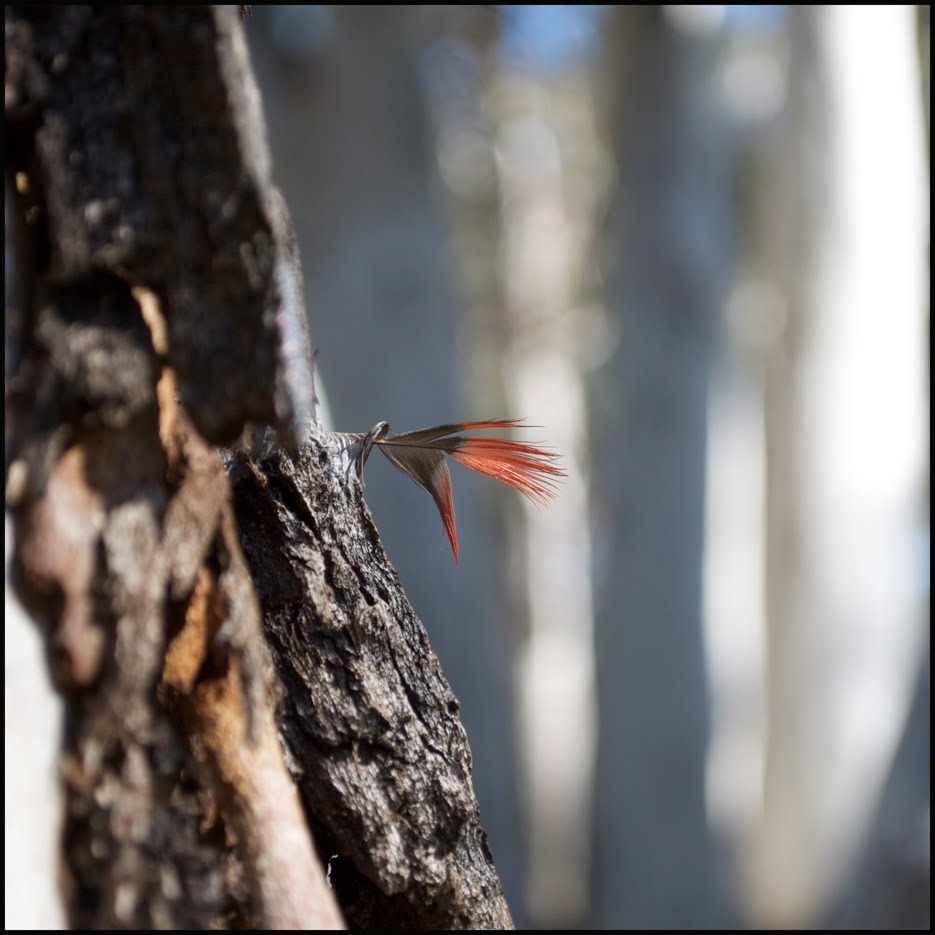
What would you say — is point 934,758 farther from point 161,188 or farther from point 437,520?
point 161,188

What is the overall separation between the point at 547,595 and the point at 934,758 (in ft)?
10.3

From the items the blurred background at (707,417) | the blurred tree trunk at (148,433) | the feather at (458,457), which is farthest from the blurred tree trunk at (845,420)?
the blurred tree trunk at (148,433)

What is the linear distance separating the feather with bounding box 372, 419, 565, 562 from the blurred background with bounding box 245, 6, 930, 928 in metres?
1.54

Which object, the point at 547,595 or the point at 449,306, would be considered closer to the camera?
the point at 449,306

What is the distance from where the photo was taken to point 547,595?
5395 mm

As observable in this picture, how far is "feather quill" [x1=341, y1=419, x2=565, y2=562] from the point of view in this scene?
1.57 feet

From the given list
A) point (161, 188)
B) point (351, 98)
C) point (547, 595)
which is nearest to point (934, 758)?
point (351, 98)

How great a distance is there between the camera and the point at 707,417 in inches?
105

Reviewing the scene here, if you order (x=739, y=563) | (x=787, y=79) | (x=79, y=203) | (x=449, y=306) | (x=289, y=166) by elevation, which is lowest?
(x=739, y=563)

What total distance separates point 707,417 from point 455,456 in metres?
2.28

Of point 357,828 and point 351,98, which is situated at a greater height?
point 351,98

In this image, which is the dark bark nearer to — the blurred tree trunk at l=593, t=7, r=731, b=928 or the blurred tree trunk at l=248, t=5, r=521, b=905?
the blurred tree trunk at l=248, t=5, r=521, b=905

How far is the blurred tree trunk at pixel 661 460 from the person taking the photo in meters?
2.61

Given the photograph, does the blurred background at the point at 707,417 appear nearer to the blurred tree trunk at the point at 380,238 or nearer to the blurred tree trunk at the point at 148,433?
the blurred tree trunk at the point at 380,238
